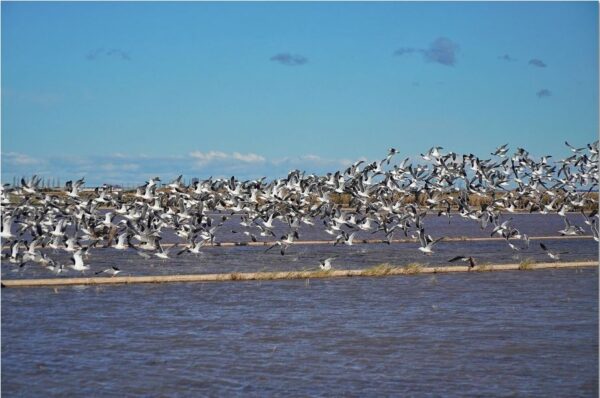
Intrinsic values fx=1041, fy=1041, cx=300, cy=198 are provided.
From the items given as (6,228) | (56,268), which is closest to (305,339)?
(56,268)

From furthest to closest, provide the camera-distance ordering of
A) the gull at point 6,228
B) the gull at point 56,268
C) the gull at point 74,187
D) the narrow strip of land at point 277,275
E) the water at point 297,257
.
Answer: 1. the gull at point 74,187
2. the water at point 297,257
3. the gull at point 6,228
4. the gull at point 56,268
5. the narrow strip of land at point 277,275

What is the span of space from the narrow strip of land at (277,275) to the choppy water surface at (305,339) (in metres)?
0.22

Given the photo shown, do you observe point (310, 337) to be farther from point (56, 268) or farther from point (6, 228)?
point (6, 228)

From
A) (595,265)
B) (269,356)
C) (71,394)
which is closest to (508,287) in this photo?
(595,265)

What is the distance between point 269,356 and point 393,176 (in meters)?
17.7

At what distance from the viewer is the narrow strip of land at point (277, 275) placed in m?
22.2

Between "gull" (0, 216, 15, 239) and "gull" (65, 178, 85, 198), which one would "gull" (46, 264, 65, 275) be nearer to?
"gull" (0, 216, 15, 239)

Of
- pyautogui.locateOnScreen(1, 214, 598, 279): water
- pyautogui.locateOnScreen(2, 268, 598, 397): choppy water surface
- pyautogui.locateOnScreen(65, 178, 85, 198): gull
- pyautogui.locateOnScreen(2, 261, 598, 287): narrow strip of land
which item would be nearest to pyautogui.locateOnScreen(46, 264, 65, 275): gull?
pyautogui.locateOnScreen(1, 214, 598, 279): water

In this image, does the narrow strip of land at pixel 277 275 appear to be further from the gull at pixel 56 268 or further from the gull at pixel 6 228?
the gull at pixel 6 228

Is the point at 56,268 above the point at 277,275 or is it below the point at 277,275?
above

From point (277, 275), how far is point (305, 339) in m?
7.24

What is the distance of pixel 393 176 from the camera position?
33031mm

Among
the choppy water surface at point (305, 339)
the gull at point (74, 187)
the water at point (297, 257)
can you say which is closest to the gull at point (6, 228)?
the water at point (297, 257)

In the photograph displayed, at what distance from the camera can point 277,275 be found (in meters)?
24.7
